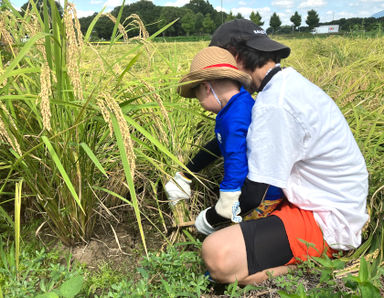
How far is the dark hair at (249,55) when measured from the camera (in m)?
1.37

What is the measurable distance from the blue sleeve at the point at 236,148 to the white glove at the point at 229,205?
2 centimetres

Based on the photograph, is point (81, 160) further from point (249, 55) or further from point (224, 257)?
point (249, 55)

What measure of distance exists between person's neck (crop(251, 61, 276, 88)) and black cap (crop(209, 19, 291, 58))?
0.07 meters

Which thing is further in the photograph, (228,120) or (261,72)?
(261,72)

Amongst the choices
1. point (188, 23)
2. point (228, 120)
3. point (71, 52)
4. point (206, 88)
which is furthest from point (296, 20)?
point (71, 52)

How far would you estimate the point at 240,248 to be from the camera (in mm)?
1270

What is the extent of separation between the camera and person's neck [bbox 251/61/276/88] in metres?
1.39

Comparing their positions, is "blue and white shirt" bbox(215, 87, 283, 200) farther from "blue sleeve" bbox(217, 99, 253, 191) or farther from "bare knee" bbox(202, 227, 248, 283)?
"bare knee" bbox(202, 227, 248, 283)

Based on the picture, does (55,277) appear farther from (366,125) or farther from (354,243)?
(366,125)

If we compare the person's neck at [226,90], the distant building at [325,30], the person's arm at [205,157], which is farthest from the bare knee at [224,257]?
the distant building at [325,30]

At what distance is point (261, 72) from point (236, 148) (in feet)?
1.31

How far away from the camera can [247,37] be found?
1.39m

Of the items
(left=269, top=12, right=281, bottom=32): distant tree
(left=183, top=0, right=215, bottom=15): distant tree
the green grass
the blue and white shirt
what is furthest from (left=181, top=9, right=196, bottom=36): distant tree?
the blue and white shirt

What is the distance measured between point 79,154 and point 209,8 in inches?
2705
